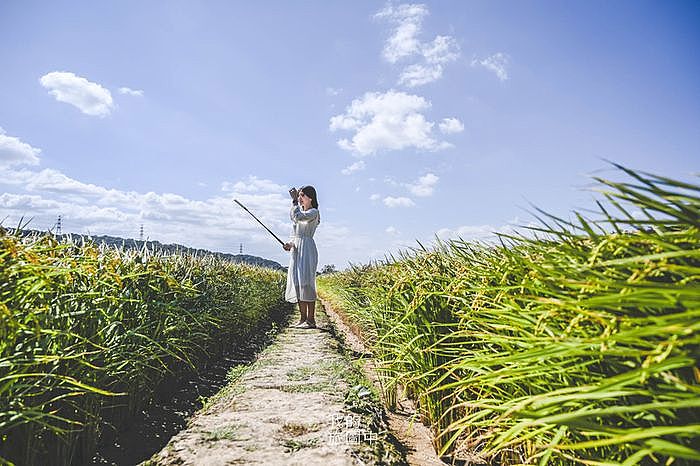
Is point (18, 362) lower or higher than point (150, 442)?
higher

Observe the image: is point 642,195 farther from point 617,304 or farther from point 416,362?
point 416,362

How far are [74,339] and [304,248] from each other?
536 cm

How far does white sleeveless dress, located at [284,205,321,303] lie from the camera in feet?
24.8

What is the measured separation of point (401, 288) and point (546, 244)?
167cm

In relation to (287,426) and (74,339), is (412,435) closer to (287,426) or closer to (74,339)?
(287,426)

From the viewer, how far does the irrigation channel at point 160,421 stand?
266 cm

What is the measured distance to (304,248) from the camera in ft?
25.2

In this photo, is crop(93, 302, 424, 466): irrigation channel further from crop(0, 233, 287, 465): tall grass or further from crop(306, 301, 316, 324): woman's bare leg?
crop(306, 301, 316, 324): woman's bare leg

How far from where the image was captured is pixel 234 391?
3.82 metres

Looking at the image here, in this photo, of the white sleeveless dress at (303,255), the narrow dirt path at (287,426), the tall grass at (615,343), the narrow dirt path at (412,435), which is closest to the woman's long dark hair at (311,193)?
the white sleeveless dress at (303,255)

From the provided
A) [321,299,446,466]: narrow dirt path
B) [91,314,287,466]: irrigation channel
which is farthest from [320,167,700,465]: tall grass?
[91,314,287,466]: irrigation channel

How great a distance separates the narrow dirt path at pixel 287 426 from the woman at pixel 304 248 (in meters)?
3.13

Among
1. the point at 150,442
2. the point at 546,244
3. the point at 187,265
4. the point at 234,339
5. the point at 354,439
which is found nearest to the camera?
the point at 546,244

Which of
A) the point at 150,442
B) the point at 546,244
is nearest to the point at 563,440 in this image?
the point at 546,244
